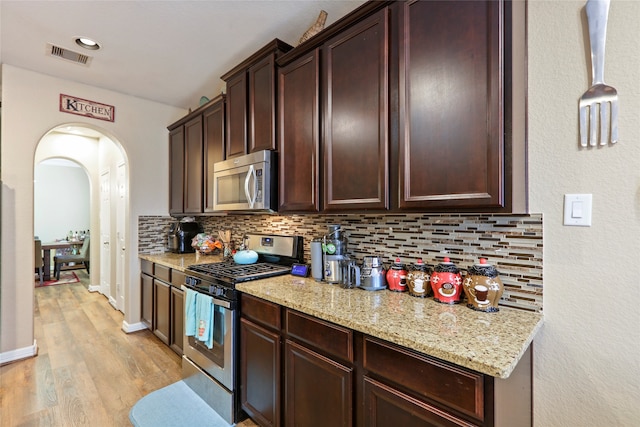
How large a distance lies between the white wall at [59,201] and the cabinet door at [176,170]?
5565 millimetres

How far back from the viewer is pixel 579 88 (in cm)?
115

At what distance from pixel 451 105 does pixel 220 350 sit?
6.48 feet

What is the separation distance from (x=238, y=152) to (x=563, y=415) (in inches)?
96.4

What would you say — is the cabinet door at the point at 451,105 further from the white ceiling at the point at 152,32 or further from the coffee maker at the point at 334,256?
the white ceiling at the point at 152,32

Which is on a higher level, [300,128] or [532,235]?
[300,128]

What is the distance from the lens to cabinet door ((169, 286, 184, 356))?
2586mm

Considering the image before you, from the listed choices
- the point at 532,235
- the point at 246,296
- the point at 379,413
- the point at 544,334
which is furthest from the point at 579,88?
the point at 246,296

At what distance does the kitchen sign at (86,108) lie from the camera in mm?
2977

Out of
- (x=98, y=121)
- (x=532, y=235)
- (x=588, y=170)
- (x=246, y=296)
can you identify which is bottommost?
(x=246, y=296)

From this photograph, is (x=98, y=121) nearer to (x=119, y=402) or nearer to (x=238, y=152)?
(x=238, y=152)

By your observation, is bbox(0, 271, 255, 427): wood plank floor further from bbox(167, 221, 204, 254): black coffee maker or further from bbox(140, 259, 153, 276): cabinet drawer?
bbox(167, 221, 204, 254): black coffee maker

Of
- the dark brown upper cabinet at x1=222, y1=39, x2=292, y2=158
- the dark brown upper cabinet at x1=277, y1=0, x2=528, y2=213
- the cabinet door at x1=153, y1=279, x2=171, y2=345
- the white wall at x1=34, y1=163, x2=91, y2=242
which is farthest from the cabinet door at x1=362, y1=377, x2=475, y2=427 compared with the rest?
the white wall at x1=34, y1=163, x2=91, y2=242

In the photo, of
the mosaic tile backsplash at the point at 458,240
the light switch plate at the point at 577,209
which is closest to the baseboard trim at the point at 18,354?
the mosaic tile backsplash at the point at 458,240

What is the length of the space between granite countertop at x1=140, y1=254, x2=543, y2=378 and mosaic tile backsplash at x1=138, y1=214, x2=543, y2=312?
14cm
